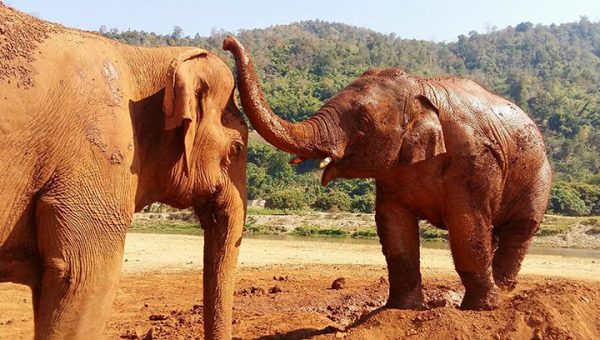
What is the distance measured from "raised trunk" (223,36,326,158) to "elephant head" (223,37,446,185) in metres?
0.02

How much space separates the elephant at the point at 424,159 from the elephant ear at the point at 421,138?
1 centimetres

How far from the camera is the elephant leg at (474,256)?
7.98 meters

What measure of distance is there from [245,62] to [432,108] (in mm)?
2767

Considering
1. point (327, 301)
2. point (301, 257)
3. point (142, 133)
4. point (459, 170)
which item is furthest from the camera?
point (301, 257)

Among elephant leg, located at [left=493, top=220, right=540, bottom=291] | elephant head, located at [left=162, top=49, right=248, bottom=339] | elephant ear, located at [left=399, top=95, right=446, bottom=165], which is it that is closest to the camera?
elephant head, located at [left=162, top=49, right=248, bottom=339]

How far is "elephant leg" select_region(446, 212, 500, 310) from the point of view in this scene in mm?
7980

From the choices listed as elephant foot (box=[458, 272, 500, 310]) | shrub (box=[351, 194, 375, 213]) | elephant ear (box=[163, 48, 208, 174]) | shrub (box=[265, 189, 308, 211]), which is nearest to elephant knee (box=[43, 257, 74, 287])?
elephant ear (box=[163, 48, 208, 174])

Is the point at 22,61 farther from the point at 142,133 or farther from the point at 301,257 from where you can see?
the point at 301,257

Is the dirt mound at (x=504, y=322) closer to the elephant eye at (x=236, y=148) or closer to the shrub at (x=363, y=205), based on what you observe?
the elephant eye at (x=236, y=148)

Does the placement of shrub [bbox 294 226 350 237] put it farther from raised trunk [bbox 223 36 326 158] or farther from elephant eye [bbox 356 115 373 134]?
raised trunk [bbox 223 36 326 158]

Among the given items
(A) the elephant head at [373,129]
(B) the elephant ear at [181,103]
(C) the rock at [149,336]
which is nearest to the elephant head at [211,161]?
(B) the elephant ear at [181,103]

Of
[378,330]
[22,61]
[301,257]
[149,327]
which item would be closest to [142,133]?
[22,61]

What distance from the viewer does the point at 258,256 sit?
20797 millimetres

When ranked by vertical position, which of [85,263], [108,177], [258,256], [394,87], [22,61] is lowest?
[258,256]
